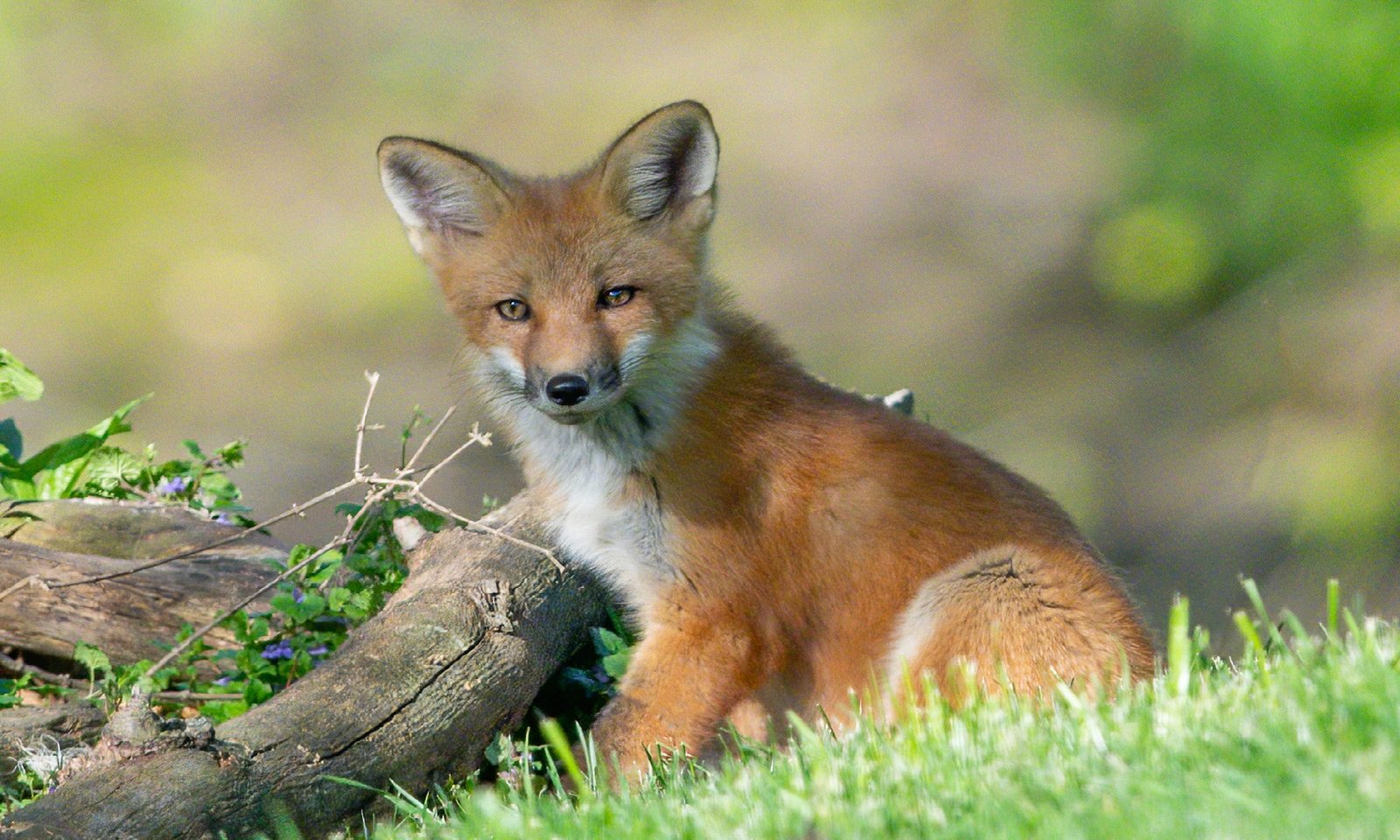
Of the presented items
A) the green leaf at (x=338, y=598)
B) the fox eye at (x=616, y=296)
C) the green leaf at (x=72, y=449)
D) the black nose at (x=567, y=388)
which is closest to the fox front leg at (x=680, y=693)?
the black nose at (x=567, y=388)

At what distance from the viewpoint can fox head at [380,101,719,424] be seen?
4230 millimetres

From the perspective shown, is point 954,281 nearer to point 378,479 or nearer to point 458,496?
point 458,496

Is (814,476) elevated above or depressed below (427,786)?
above

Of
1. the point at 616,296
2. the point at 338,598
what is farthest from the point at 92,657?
the point at 616,296

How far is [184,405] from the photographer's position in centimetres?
1212

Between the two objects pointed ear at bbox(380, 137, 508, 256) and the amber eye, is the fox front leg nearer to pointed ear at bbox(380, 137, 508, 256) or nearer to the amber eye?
the amber eye

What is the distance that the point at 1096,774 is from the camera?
8.30 ft

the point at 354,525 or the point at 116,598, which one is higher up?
the point at 354,525

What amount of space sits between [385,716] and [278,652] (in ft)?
3.70

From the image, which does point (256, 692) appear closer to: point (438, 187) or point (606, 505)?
point (606, 505)

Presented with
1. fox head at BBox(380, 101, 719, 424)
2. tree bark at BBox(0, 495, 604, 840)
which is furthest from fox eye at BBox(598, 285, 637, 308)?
tree bark at BBox(0, 495, 604, 840)

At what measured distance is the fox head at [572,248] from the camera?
423 centimetres

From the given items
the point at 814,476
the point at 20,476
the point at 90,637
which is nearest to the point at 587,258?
the point at 814,476

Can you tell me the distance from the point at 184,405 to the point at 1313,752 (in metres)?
11.3
